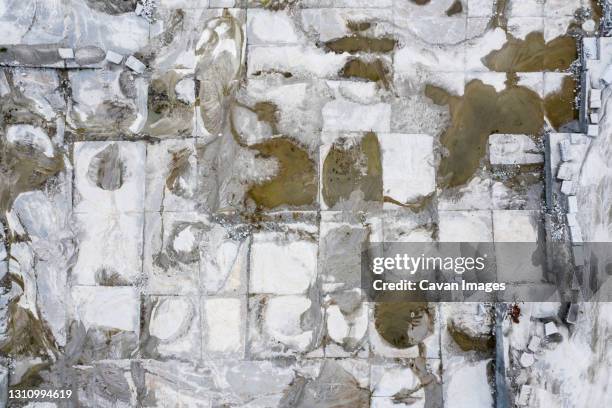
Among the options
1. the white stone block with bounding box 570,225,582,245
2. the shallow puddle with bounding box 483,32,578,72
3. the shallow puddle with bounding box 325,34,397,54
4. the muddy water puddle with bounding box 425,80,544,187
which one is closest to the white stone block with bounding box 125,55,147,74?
the shallow puddle with bounding box 325,34,397,54

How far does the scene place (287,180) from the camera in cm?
502

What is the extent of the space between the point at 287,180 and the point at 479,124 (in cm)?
230

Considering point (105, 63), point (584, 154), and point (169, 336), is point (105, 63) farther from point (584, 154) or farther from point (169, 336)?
point (584, 154)

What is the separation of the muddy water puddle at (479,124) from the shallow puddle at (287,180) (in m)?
1.52

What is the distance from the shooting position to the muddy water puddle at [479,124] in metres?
5.01

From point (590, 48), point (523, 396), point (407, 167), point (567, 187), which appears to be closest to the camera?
point (523, 396)

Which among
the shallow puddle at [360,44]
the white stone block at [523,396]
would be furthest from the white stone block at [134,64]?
the white stone block at [523,396]

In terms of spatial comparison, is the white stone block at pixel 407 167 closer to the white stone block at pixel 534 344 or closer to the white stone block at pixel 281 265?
the white stone block at pixel 281 265

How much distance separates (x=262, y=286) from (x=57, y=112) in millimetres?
3133

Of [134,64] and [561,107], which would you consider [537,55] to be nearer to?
[561,107]

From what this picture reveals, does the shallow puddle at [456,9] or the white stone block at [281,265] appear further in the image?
the shallow puddle at [456,9]

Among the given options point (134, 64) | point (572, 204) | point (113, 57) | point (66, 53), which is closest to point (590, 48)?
point (572, 204)

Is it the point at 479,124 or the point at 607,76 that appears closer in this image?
the point at 607,76

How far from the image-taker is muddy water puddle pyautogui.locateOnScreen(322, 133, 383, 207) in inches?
197
